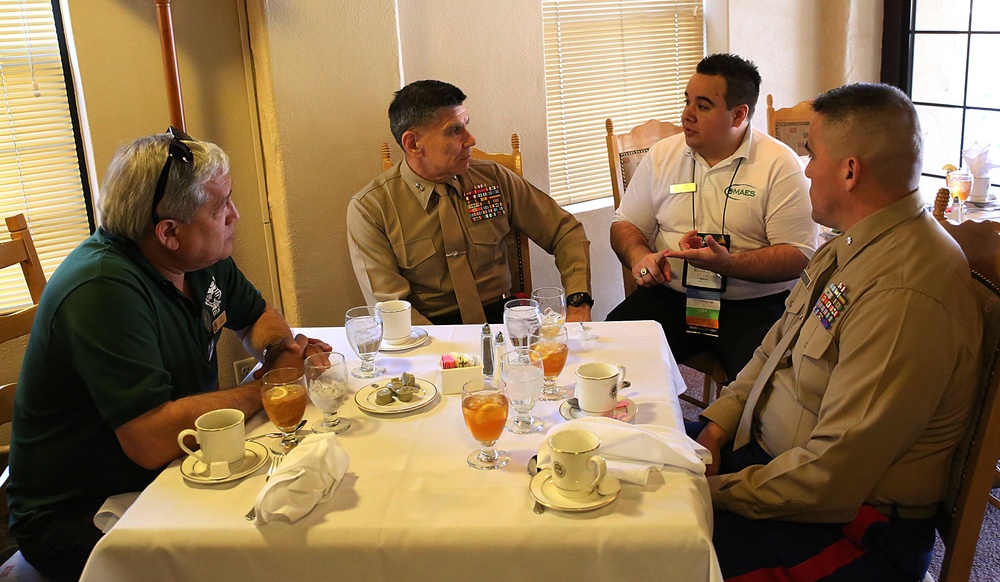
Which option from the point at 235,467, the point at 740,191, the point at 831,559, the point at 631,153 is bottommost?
the point at 831,559

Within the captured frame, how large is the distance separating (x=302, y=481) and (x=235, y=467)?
212 mm

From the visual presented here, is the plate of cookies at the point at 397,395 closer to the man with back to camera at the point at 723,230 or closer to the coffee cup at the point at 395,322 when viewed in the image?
the coffee cup at the point at 395,322

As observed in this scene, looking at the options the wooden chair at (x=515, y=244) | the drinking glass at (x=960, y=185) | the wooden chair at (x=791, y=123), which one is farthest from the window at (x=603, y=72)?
the drinking glass at (x=960, y=185)

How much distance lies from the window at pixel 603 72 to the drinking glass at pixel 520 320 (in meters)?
1.96

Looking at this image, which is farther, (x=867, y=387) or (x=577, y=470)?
(x=867, y=387)

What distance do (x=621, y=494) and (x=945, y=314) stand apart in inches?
27.2

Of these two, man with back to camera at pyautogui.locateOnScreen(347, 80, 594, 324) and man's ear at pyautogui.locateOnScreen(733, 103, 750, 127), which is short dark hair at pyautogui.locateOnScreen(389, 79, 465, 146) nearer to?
A: man with back to camera at pyautogui.locateOnScreen(347, 80, 594, 324)

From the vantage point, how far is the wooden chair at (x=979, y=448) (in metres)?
1.51

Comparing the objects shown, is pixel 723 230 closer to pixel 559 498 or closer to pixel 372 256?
pixel 372 256

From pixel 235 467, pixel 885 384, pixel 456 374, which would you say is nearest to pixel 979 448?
pixel 885 384

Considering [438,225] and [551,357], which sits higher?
[438,225]

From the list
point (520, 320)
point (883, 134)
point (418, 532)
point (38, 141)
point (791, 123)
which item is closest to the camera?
point (418, 532)

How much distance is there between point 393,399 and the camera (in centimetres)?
173

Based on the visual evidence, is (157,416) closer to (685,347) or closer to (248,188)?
(248,188)
